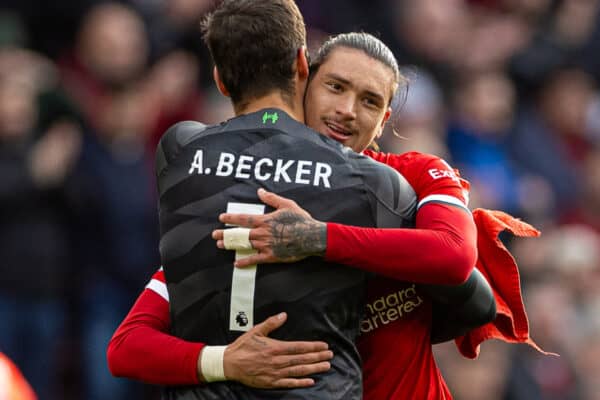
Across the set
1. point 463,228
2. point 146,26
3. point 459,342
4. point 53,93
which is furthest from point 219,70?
point 146,26

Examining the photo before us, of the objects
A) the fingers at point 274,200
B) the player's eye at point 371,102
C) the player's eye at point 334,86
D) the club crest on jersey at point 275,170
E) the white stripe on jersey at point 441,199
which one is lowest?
the white stripe on jersey at point 441,199

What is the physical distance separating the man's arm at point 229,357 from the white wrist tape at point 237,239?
9.1 inches

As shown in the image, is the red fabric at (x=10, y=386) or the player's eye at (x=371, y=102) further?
the red fabric at (x=10, y=386)

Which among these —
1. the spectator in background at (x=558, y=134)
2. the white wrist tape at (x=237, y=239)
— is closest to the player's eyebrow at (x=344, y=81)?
the white wrist tape at (x=237, y=239)

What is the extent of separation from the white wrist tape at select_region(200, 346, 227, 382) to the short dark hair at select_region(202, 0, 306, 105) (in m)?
0.79

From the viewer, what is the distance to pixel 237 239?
360cm

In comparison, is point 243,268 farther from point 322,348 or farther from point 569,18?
point 569,18

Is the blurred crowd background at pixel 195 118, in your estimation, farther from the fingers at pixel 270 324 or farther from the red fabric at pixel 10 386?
the fingers at pixel 270 324

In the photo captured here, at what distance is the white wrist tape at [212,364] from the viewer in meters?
3.59

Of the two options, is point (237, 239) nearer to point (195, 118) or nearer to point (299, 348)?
point (299, 348)

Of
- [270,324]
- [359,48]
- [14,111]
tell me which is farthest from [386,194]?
[14,111]

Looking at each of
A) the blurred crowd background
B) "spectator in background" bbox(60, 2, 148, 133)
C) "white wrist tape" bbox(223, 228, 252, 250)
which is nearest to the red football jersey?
"white wrist tape" bbox(223, 228, 252, 250)

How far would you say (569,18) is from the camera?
428 inches

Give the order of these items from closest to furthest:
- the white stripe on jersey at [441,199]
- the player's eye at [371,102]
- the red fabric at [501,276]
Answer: the white stripe on jersey at [441,199], the red fabric at [501,276], the player's eye at [371,102]
